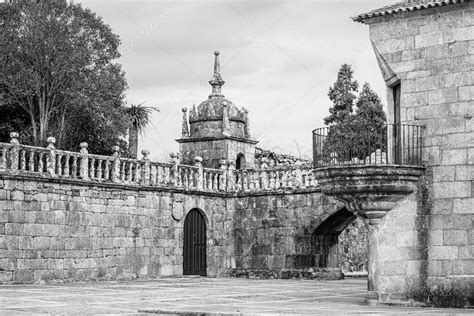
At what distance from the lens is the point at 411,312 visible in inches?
680

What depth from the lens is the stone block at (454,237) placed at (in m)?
18.9

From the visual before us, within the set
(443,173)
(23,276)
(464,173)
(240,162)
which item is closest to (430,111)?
(443,173)

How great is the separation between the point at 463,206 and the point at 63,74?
84.9 feet

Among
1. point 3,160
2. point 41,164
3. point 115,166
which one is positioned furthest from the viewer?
point 115,166

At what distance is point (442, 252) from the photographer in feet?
62.5

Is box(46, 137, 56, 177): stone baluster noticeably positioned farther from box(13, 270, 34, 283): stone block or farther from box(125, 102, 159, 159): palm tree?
box(125, 102, 159, 159): palm tree

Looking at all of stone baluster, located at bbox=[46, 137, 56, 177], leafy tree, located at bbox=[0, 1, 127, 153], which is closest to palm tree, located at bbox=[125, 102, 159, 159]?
leafy tree, located at bbox=[0, 1, 127, 153]

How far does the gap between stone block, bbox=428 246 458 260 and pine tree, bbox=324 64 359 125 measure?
32949 millimetres

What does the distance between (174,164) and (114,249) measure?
405cm

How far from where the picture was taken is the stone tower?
3512cm

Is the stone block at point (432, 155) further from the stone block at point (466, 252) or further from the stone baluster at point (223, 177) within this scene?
the stone baluster at point (223, 177)

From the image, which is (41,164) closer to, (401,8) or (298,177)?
(298,177)

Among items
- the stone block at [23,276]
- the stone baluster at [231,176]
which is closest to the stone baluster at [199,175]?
the stone baluster at [231,176]

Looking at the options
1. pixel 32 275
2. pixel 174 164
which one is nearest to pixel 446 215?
pixel 32 275
